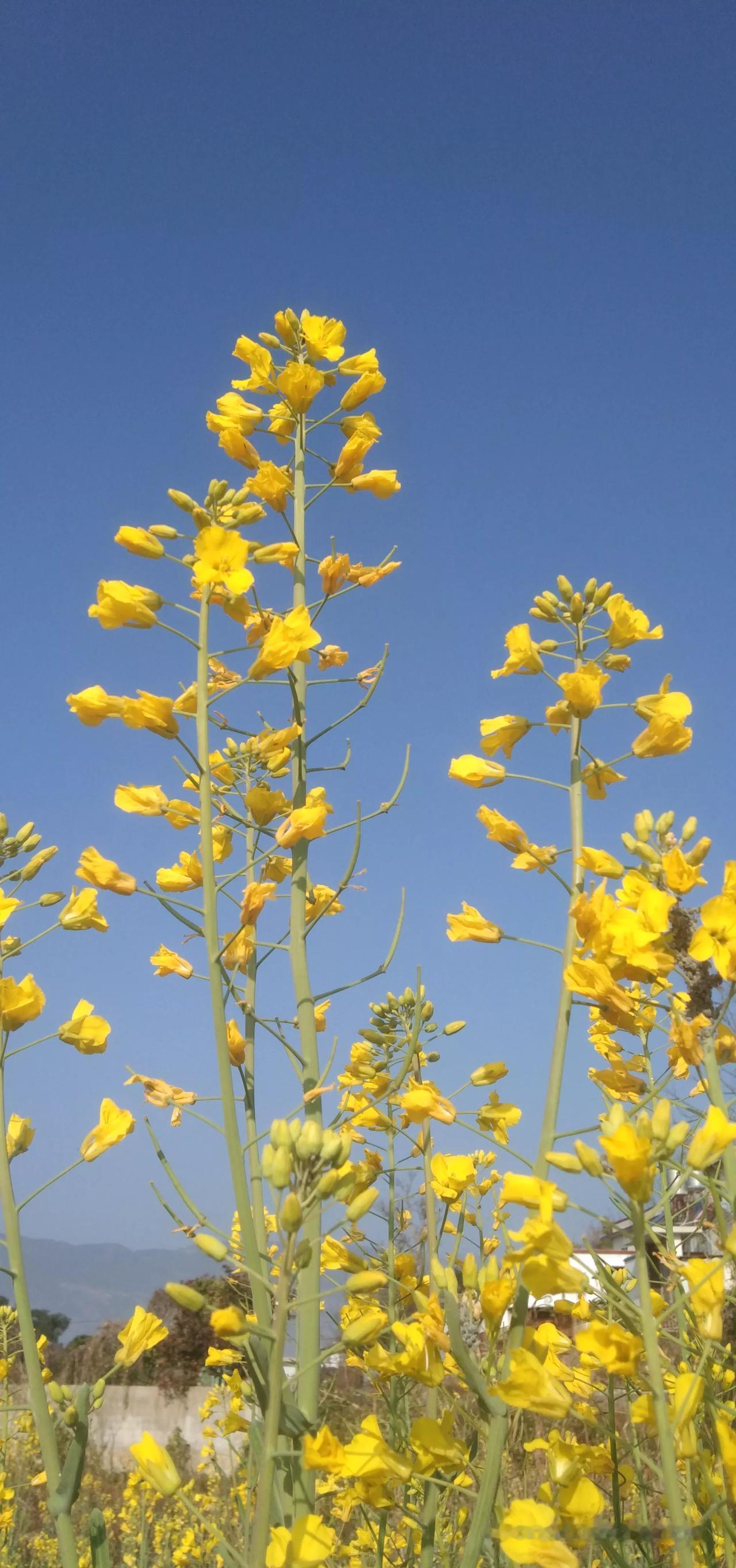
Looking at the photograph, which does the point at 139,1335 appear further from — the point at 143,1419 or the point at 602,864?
the point at 143,1419

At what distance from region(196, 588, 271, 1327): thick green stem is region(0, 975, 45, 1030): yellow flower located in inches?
16.0

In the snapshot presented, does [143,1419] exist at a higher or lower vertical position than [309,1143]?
lower

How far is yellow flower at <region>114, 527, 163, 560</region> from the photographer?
223cm

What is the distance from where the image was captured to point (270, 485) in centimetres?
238

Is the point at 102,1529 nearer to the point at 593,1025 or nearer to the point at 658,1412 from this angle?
the point at 658,1412

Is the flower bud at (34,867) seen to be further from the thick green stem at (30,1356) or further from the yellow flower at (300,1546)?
the yellow flower at (300,1546)

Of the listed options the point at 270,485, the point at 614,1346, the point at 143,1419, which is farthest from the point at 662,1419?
the point at 143,1419

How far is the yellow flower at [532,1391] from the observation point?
4.93 ft

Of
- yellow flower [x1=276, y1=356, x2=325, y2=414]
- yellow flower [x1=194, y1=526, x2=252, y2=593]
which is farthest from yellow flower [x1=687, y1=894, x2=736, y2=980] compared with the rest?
yellow flower [x1=276, y1=356, x2=325, y2=414]

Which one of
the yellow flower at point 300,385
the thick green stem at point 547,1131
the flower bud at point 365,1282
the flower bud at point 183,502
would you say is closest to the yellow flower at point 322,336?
the yellow flower at point 300,385

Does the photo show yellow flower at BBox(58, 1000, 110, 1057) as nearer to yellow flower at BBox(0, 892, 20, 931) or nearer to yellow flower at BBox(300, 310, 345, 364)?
yellow flower at BBox(0, 892, 20, 931)

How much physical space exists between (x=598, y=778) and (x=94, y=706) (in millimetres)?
1097

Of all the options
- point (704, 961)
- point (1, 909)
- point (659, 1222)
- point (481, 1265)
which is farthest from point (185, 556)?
point (659, 1222)

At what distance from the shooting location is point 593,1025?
3.41 metres
